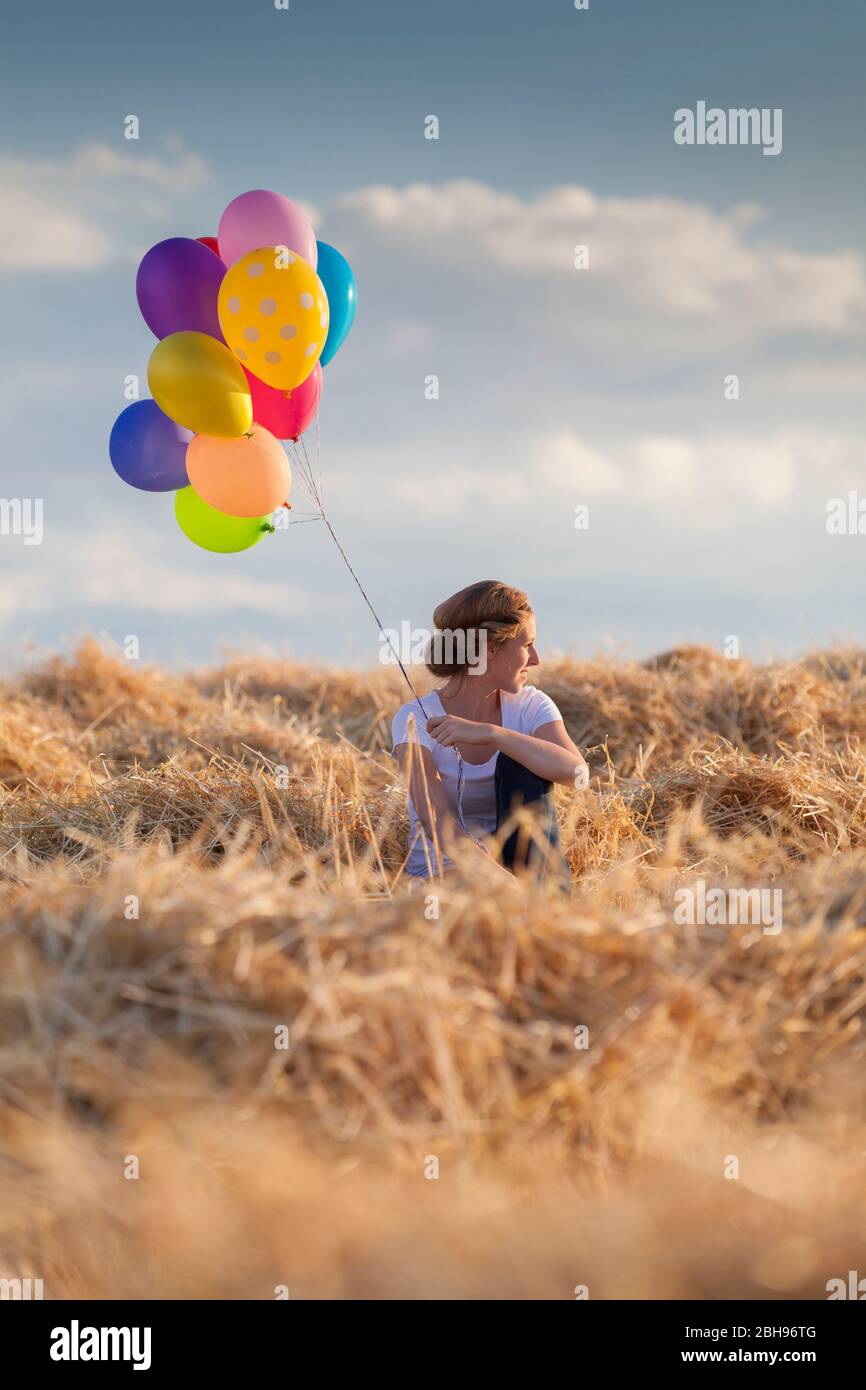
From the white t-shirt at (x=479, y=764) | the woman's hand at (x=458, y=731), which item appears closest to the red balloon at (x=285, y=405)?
the white t-shirt at (x=479, y=764)

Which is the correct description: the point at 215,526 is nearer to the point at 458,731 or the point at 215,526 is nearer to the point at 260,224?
the point at 260,224

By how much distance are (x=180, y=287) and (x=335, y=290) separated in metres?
0.59

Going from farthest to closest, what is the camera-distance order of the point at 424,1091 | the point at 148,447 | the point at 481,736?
the point at 148,447, the point at 481,736, the point at 424,1091

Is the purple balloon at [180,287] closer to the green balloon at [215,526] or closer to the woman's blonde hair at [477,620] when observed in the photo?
the green balloon at [215,526]

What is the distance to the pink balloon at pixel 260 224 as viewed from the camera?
12.0ft

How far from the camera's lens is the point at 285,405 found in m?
3.89

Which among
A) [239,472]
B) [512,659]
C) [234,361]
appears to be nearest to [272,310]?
[234,361]

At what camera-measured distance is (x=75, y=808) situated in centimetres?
418

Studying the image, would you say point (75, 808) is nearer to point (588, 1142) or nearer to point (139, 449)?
point (139, 449)
